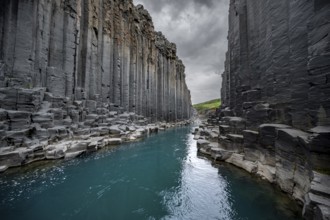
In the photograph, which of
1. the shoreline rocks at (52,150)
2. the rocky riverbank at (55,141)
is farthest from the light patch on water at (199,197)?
the rocky riverbank at (55,141)

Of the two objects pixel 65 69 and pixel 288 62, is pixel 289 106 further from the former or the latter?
pixel 65 69

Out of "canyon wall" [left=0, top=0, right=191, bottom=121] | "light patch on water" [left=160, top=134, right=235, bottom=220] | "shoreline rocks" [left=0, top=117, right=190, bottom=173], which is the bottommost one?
"light patch on water" [left=160, top=134, right=235, bottom=220]

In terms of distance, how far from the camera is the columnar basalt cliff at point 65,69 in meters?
12.1

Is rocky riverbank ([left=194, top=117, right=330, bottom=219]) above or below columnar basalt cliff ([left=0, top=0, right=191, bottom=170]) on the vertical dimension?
below

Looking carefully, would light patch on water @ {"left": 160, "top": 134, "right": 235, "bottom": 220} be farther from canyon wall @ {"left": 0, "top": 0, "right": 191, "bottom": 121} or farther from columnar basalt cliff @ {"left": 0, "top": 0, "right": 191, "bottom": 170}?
canyon wall @ {"left": 0, "top": 0, "right": 191, "bottom": 121}

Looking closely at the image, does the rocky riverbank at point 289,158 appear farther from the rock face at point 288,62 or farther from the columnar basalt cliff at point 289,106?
the rock face at point 288,62

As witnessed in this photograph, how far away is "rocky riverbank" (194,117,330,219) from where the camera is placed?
4285 mm

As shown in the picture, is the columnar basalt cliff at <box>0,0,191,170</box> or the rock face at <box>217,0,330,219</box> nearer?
the rock face at <box>217,0,330,219</box>

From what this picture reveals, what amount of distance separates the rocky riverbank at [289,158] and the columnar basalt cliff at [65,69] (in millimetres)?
12641

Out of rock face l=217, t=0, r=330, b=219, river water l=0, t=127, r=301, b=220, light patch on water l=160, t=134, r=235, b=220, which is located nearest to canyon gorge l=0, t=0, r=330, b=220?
rock face l=217, t=0, r=330, b=219

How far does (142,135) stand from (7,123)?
14.6 m

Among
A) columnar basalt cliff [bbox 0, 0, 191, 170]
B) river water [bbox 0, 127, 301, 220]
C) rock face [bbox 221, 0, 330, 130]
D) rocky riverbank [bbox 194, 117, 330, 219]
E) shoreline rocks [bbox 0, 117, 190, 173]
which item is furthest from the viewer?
columnar basalt cliff [bbox 0, 0, 191, 170]

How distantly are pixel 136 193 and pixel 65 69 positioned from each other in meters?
17.1

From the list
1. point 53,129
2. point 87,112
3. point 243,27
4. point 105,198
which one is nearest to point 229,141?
point 105,198
